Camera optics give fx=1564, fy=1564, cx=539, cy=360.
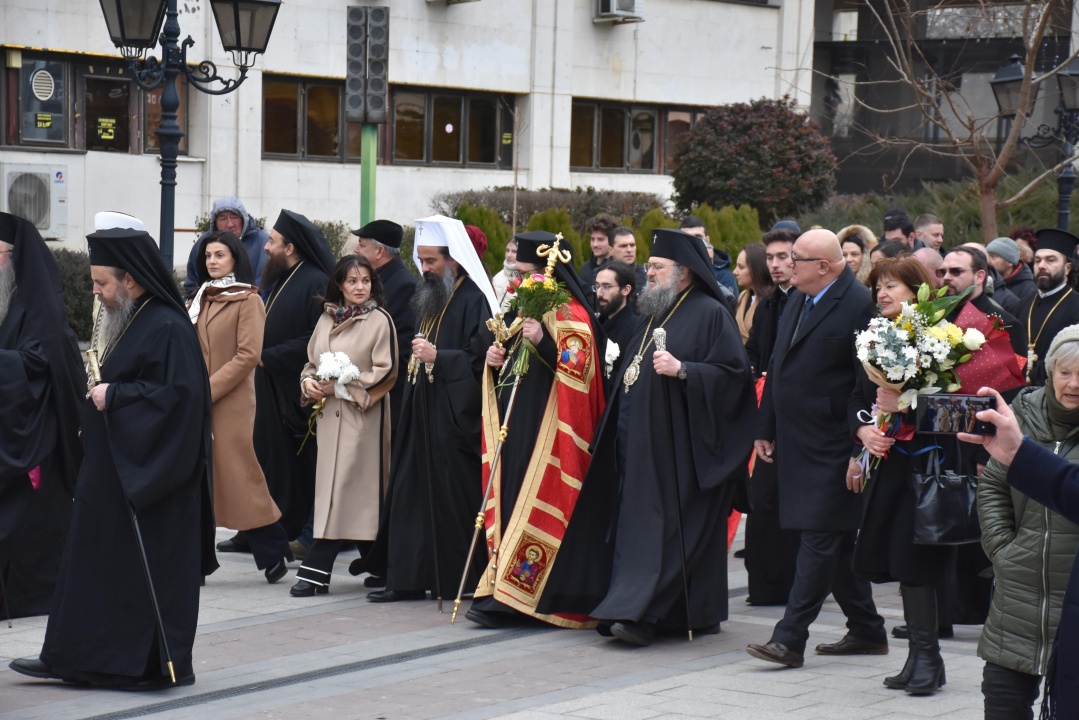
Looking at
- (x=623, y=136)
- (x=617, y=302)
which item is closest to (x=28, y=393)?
(x=617, y=302)

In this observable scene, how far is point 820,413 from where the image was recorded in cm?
738

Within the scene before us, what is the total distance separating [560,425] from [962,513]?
8.16 feet

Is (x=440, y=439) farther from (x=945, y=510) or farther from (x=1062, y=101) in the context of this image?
(x=1062, y=101)

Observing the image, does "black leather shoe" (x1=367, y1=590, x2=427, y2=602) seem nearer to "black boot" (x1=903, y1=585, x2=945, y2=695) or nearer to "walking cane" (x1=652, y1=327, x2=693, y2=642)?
"walking cane" (x1=652, y1=327, x2=693, y2=642)

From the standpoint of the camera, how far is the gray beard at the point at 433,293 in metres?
9.19

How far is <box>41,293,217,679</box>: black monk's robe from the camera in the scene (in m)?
6.75

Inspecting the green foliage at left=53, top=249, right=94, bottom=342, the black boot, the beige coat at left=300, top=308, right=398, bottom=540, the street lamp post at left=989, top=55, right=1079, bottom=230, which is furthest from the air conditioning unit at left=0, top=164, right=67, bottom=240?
the black boot

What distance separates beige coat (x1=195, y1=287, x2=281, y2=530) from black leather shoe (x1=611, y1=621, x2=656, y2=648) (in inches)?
99.0

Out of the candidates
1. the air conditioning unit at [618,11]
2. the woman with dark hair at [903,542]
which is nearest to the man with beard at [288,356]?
the woman with dark hair at [903,542]

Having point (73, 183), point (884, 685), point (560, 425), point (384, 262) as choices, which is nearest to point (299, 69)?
point (73, 183)

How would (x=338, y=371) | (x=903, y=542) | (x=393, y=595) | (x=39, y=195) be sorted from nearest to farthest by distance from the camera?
1. (x=903, y=542)
2. (x=393, y=595)
3. (x=338, y=371)
4. (x=39, y=195)

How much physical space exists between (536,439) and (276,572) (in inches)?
81.5

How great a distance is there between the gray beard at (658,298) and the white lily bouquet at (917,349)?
166 cm

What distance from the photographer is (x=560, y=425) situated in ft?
27.5
